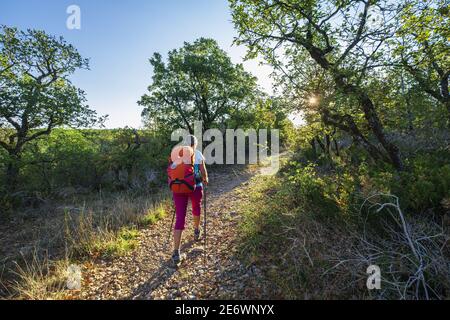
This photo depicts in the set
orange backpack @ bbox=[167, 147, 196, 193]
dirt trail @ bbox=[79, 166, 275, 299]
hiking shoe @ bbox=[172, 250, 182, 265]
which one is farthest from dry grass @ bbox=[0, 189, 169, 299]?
orange backpack @ bbox=[167, 147, 196, 193]

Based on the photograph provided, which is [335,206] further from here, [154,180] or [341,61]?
[154,180]

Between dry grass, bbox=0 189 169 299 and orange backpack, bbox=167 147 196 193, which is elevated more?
orange backpack, bbox=167 147 196 193

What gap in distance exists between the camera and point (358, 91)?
406 centimetres

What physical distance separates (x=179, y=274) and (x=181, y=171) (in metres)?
1.77

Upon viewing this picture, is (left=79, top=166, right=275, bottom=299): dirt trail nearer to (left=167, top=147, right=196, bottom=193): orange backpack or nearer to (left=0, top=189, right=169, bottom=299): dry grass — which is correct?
(left=0, top=189, right=169, bottom=299): dry grass

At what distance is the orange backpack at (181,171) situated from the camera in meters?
3.82

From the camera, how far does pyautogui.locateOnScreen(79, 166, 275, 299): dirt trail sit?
2.95m

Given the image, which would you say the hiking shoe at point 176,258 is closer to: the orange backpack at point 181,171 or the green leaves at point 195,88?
the orange backpack at point 181,171

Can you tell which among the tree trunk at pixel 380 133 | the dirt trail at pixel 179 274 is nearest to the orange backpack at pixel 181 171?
the dirt trail at pixel 179 274

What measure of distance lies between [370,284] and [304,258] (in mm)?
855

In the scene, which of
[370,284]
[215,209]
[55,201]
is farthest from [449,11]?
[55,201]

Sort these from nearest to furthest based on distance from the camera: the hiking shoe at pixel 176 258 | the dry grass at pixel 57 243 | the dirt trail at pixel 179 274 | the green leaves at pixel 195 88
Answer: the dirt trail at pixel 179 274
the dry grass at pixel 57 243
the hiking shoe at pixel 176 258
the green leaves at pixel 195 88

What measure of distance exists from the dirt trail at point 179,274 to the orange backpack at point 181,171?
1.37m

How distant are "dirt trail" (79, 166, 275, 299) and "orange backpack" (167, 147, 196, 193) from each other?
1373mm
